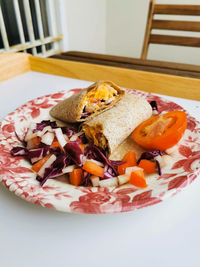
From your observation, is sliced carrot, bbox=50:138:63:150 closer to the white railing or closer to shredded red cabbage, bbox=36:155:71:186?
shredded red cabbage, bbox=36:155:71:186

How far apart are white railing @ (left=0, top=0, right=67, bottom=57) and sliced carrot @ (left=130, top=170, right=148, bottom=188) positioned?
83.8 inches

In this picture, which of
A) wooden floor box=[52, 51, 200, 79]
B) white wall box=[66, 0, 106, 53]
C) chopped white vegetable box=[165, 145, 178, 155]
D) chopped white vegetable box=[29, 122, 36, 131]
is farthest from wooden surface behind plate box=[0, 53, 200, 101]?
white wall box=[66, 0, 106, 53]

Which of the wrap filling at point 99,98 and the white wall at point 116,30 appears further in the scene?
the white wall at point 116,30

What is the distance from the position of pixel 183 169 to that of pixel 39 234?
41 centimetres

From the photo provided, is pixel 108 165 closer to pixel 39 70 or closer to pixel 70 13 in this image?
pixel 39 70

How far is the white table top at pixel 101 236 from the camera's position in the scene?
0.48 metres

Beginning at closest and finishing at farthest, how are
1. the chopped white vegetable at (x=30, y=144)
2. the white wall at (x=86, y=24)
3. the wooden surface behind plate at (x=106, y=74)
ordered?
1. the chopped white vegetable at (x=30, y=144)
2. the wooden surface behind plate at (x=106, y=74)
3. the white wall at (x=86, y=24)

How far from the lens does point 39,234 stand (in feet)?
1.74

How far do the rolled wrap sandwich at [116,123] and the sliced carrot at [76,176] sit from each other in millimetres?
203

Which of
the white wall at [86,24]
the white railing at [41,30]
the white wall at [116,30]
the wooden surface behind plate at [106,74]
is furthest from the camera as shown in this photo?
the white wall at [116,30]

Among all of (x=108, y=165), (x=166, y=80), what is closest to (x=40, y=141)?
(x=108, y=165)

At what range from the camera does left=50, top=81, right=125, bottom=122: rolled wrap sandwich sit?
98 cm

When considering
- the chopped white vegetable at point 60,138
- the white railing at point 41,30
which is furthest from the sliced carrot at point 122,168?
the white railing at point 41,30

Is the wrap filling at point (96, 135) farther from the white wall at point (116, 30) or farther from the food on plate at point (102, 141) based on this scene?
the white wall at point (116, 30)
